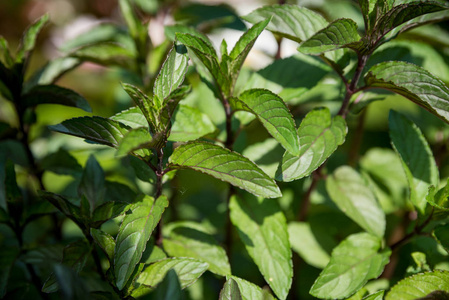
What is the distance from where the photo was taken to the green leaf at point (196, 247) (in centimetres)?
80

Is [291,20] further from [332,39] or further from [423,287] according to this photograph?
[423,287]

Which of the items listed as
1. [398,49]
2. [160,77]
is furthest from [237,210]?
[398,49]

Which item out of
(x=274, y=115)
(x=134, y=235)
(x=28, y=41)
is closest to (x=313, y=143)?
(x=274, y=115)

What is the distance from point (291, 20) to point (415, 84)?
9.9 inches

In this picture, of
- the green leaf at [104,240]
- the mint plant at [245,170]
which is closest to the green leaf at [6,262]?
the mint plant at [245,170]

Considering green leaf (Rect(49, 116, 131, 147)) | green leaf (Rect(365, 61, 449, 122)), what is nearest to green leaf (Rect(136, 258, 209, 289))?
green leaf (Rect(49, 116, 131, 147))

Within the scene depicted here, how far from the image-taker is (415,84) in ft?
2.22

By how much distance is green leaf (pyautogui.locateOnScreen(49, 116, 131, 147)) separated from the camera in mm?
639

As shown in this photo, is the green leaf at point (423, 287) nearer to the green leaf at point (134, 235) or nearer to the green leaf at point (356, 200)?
the green leaf at point (356, 200)

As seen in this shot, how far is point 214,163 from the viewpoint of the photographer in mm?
646

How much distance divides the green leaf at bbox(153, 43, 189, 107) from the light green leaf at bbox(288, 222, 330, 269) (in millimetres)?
450

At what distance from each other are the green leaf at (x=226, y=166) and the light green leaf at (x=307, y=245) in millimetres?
348

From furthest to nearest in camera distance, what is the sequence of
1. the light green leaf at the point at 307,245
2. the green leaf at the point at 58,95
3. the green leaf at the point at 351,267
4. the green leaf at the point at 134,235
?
the light green leaf at the point at 307,245, the green leaf at the point at 58,95, the green leaf at the point at 351,267, the green leaf at the point at 134,235

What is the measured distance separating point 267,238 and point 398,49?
1.64ft
